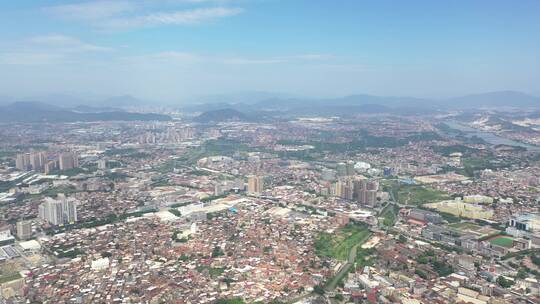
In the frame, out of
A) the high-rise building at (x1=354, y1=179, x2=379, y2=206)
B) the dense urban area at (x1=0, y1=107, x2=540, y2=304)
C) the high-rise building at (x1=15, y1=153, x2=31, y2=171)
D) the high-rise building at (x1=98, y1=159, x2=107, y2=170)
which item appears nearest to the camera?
the dense urban area at (x1=0, y1=107, x2=540, y2=304)

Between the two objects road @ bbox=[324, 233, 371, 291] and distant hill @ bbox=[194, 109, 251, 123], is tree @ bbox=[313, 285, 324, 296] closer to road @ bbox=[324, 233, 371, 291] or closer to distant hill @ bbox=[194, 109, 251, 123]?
road @ bbox=[324, 233, 371, 291]

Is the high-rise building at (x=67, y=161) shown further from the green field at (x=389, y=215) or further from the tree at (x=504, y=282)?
the tree at (x=504, y=282)

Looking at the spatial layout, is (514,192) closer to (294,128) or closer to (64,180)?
(64,180)

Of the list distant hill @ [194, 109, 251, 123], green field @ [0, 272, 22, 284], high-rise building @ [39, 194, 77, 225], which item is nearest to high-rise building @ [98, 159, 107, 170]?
high-rise building @ [39, 194, 77, 225]

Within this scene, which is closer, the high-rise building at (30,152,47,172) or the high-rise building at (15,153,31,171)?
the high-rise building at (15,153,31,171)

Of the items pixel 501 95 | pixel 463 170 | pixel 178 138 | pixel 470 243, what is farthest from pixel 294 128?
pixel 501 95

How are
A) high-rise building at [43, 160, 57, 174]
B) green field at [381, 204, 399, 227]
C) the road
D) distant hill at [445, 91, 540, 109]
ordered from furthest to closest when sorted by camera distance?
1. distant hill at [445, 91, 540, 109]
2. high-rise building at [43, 160, 57, 174]
3. green field at [381, 204, 399, 227]
4. the road

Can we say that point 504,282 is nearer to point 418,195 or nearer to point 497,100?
point 418,195

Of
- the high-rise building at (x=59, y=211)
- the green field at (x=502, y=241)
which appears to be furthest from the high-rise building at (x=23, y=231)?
the green field at (x=502, y=241)
